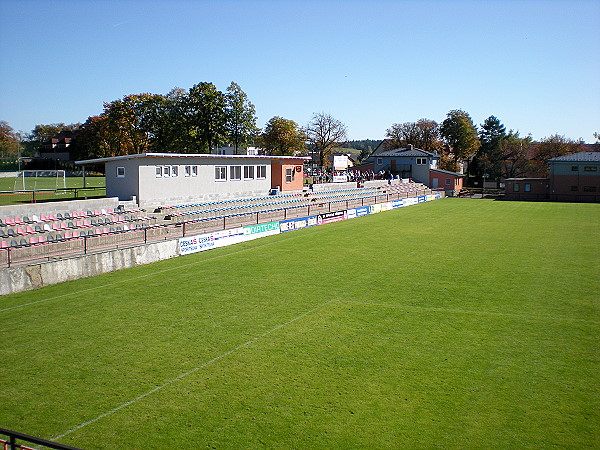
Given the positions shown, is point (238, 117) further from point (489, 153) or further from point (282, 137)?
point (489, 153)

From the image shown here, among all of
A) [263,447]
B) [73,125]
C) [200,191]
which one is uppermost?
[73,125]

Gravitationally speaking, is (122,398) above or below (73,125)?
below

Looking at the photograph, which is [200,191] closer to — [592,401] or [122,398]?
[122,398]

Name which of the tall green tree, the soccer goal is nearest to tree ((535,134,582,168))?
the tall green tree

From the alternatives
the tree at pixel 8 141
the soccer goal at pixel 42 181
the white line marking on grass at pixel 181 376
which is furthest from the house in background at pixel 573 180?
the tree at pixel 8 141

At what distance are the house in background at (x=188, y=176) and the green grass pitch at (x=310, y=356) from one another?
39.6 ft

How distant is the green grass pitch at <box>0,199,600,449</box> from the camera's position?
9492mm

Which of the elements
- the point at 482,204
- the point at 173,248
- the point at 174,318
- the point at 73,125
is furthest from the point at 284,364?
the point at 73,125

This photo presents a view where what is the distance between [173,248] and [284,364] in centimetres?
1511

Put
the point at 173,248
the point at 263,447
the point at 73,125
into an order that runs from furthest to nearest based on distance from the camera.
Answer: the point at 73,125 → the point at 173,248 → the point at 263,447

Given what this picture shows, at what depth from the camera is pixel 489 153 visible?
326ft

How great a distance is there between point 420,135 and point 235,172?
Answer: 2789 inches

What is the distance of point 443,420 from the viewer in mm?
9727

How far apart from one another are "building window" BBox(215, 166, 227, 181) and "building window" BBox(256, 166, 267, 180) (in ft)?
15.4
